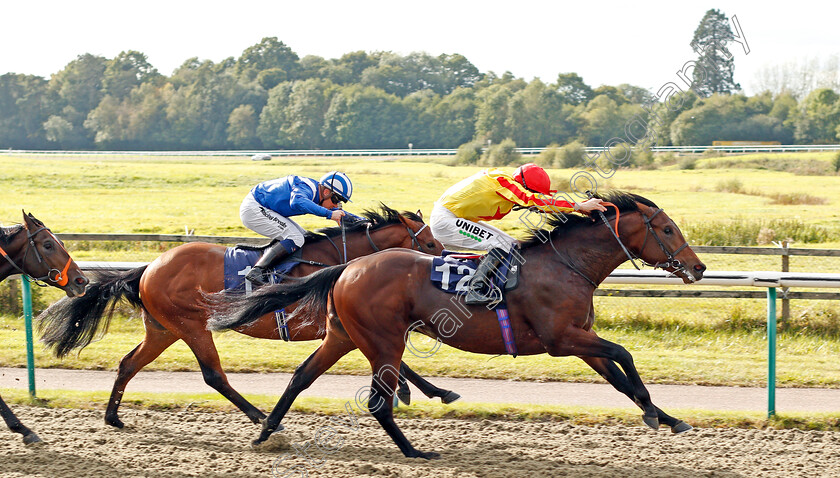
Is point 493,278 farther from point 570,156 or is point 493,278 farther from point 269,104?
point 269,104

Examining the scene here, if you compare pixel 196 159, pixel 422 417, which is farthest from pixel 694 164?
pixel 196 159

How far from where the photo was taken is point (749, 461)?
174 inches

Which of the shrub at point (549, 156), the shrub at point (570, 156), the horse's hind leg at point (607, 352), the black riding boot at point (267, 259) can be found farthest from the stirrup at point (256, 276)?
the shrub at point (549, 156)

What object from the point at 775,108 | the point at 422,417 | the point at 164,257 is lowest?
the point at 422,417

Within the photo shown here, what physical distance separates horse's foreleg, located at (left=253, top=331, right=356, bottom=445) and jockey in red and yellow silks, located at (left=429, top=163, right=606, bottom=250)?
3.23 ft

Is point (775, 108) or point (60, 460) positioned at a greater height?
point (775, 108)

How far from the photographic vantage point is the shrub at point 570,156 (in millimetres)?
21094

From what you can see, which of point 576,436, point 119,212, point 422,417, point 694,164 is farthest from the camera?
point 694,164

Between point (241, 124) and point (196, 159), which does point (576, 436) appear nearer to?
point (196, 159)

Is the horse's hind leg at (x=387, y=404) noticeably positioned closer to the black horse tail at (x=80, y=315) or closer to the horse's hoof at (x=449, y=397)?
the horse's hoof at (x=449, y=397)

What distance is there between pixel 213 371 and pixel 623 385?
8.97 feet

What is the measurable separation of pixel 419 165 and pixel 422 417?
1223 inches

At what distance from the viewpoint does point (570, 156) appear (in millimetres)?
22328

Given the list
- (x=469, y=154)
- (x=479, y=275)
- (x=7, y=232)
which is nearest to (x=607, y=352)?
(x=479, y=275)
